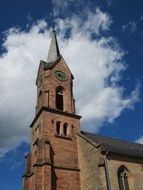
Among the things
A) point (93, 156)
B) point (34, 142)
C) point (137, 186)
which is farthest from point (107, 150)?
point (34, 142)

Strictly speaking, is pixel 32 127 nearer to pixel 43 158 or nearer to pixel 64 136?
pixel 64 136

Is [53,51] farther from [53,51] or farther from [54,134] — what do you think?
[54,134]

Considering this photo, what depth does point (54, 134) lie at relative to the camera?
3234cm

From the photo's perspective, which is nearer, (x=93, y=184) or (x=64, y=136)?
(x=93, y=184)

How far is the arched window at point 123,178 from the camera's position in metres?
28.0

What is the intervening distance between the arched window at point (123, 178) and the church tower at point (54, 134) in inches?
185

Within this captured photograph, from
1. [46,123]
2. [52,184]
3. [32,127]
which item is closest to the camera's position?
[52,184]

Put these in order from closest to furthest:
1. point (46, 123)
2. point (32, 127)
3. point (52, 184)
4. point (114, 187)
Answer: point (114, 187) < point (52, 184) < point (46, 123) < point (32, 127)

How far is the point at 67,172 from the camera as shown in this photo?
3028 cm

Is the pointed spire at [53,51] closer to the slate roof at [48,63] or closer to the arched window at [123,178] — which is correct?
the slate roof at [48,63]

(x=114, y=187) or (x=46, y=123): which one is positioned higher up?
(x=46, y=123)

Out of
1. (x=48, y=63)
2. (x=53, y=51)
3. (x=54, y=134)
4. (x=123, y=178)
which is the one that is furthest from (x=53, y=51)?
(x=123, y=178)

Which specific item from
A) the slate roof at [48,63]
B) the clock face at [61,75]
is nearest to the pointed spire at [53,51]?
the slate roof at [48,63]

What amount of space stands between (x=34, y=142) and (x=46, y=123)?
298 centimetres
